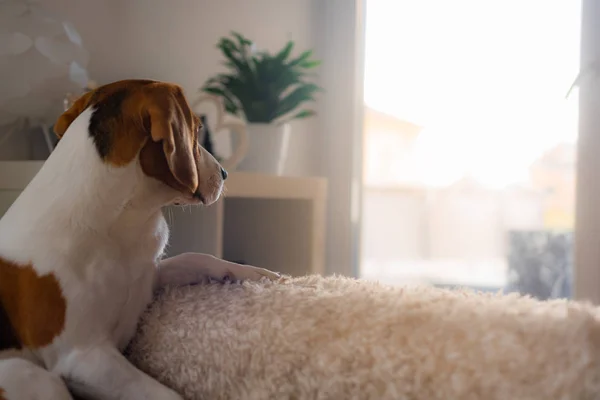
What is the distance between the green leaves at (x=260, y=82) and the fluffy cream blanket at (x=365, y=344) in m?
1.09

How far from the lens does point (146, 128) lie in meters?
0.65

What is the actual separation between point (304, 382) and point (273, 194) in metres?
1.06

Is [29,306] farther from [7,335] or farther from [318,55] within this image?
[318,55]

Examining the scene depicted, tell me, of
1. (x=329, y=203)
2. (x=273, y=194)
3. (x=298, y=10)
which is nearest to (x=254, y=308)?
(x=273, y=194)

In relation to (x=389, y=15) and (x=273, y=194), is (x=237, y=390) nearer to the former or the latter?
(x=273, y=194)

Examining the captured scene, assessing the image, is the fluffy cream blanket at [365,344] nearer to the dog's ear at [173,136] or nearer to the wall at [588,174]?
the dog's ear at [173,136]

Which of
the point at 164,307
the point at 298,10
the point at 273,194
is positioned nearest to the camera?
the point at 164,307

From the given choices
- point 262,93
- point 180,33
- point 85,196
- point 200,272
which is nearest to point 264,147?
point 262,93

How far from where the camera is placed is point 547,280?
1.98m

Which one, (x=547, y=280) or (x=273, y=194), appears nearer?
(x=273, y=194)

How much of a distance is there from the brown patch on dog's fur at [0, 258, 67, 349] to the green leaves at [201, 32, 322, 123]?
113 centimetres

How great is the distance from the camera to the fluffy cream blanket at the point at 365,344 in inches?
17.9

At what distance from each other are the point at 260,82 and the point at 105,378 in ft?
4.07

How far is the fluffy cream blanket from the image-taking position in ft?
1.49
